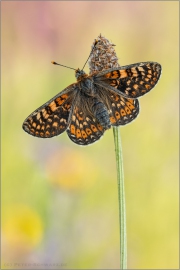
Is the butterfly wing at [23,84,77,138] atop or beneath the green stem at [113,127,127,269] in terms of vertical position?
atop

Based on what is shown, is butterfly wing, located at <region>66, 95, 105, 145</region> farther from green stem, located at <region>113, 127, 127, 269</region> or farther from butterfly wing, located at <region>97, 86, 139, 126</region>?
green stem, located at <region>113, 127, 127, 269</region>

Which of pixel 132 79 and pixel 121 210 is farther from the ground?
pixel 132 79

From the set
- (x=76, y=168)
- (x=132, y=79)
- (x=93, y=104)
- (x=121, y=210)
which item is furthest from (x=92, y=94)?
(x=76, y=168)

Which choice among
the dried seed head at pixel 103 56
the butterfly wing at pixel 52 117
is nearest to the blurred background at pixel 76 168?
the butterfly wing at pixel 52 117

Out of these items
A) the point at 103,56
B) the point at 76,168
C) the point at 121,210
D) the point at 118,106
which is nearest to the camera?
the point at 121,210

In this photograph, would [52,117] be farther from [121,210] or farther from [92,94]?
[121,210]

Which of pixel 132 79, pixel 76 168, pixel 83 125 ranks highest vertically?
pixel 132 79

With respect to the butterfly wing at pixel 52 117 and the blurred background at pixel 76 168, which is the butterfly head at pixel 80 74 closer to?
the butterfly wing at pixel 52 117

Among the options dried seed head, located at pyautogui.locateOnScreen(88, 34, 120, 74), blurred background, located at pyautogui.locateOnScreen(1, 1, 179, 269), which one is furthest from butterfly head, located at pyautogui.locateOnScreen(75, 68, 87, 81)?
blurred background, located at pyautogui.locateOnScreen(1, 1, 179, 269)
